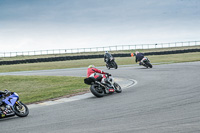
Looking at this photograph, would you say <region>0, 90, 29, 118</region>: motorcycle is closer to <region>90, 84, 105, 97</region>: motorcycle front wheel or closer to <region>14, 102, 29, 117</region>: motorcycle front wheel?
<region>14, 102, 29, 117</region>: motorcycle front wheel

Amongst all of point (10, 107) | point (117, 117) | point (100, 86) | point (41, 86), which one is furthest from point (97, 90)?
point (41, 86)

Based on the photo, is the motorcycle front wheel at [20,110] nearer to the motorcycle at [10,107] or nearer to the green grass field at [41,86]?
the motorcycle at [10,107]

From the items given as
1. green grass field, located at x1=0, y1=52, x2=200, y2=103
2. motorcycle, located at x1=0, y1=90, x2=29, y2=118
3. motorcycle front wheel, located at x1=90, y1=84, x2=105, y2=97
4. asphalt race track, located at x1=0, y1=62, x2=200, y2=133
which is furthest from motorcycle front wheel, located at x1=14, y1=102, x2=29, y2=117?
motorcycle front wheel, located at x1=90, y1=84, x2=105, y2=97

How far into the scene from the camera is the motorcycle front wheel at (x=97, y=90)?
1257 centimetres

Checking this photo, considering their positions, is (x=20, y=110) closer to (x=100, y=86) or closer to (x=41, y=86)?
(x=100, y=86)

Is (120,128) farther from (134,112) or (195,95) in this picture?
(195,95)

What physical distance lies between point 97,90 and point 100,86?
35cm

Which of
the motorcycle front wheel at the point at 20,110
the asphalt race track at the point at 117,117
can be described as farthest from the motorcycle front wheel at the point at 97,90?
the motorcycle front wheel at the point at 20,110

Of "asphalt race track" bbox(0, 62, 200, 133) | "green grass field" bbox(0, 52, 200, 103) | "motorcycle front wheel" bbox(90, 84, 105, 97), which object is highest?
"motorcycle front wheel" bbox(90, 84, 105, 97)

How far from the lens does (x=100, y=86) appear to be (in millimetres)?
13188

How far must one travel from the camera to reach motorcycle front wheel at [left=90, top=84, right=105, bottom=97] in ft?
41.2

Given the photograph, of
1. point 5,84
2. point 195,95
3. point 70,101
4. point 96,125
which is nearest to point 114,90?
point 70,101

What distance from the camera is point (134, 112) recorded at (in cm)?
888

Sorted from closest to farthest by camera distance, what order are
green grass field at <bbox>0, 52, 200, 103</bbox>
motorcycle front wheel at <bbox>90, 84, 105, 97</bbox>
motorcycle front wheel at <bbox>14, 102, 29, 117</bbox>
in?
motorcycle front wheel at <bbox>14, 102, 29, 117</bbox> < motorcycle front wheel at <bbox>90, 84, 105, 97</bbox> < green grass field at <bbox>0, 52, 200, 103</bbox>
